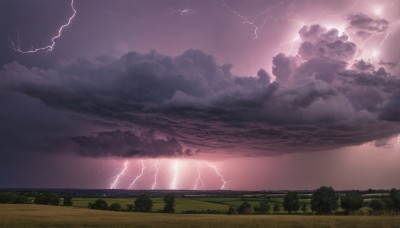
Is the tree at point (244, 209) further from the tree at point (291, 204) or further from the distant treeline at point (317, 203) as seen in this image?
the tree at point (291, 204)

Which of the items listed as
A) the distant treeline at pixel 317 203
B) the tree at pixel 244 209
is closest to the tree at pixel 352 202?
the distant treeline at pixel 317 203

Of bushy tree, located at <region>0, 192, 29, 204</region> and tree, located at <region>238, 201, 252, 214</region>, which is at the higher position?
bushy tree, located at <region>0, 192, 29, 204</region>

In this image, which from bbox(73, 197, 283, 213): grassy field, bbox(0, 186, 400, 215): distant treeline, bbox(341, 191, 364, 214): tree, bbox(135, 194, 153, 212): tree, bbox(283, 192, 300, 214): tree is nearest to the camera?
bbox(341, 191, 364, 214): tree

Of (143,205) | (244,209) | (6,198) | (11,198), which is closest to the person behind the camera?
(244,209)

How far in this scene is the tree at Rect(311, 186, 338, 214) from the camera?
104m

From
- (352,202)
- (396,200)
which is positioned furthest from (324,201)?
(396,200)

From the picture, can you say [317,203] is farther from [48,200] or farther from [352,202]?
[48,200]

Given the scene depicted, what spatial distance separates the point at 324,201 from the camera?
342ft

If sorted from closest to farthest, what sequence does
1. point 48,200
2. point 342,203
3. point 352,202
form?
point 352,202
point 342,203
point 48,200

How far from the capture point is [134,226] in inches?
1543

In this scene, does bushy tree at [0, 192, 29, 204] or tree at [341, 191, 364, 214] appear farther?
bushy tree at [0, 192, 29, 204]

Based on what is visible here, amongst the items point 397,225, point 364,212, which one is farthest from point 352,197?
point 397,225

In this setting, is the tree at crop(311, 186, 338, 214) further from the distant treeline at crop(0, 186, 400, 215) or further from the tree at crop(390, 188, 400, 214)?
the tree at crop(390, 188, 400, 214)

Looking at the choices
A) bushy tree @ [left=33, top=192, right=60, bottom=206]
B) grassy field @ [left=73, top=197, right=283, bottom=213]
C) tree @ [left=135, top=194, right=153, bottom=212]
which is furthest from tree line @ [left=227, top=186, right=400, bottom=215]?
bushy tree @ [left=33, top=192, right=60, bottom=206]
